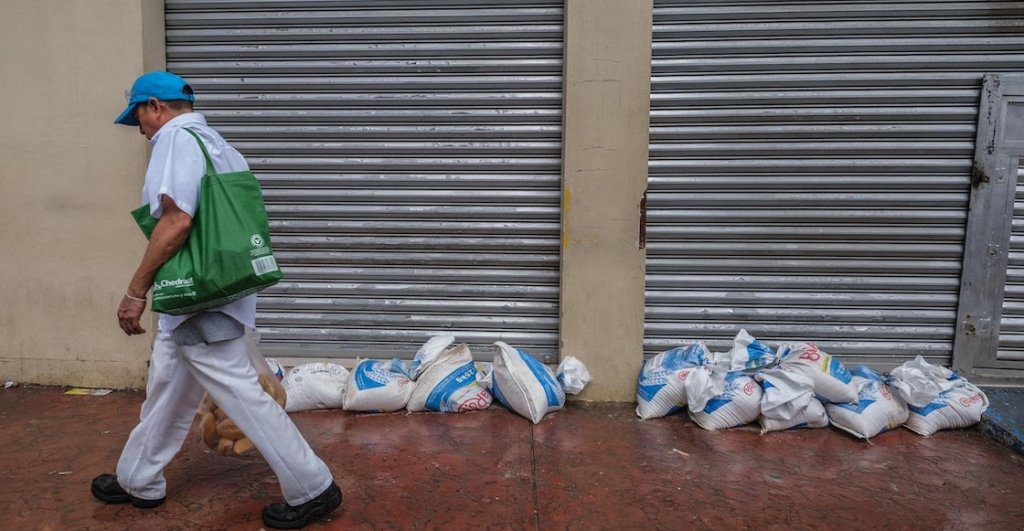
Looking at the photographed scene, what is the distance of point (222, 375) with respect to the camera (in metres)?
2.68

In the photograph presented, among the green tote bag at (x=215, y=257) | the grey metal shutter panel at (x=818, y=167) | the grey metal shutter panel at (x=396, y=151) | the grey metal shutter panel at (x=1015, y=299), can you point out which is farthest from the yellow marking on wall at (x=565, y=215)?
the grey metal shutter panel at (x=1015, y=299)

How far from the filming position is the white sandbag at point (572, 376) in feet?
14.1

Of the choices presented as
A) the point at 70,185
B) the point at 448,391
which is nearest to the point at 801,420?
the point at 448,391

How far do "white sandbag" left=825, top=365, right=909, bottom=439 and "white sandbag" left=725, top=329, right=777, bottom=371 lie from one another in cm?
46

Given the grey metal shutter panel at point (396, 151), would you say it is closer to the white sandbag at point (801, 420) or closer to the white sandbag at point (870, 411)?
the white sandbag at point (801, 420)

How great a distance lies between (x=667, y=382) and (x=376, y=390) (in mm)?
1796

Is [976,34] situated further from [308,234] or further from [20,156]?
[20,156]

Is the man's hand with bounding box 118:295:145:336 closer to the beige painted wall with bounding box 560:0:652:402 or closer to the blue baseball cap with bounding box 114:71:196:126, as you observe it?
the blue baseball cap with bounding box 114:71:196:126

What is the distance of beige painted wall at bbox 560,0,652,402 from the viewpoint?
14.0 ft

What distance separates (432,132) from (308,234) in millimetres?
1143

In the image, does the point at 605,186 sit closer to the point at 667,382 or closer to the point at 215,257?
the point at 667,382

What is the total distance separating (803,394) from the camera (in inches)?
156

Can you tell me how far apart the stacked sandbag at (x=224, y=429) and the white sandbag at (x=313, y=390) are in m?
1.14

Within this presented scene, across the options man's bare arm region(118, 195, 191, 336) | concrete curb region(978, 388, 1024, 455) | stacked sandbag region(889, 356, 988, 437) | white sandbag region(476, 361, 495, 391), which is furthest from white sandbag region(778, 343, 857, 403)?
man's bare arm region(118, 195, 191, 336)
